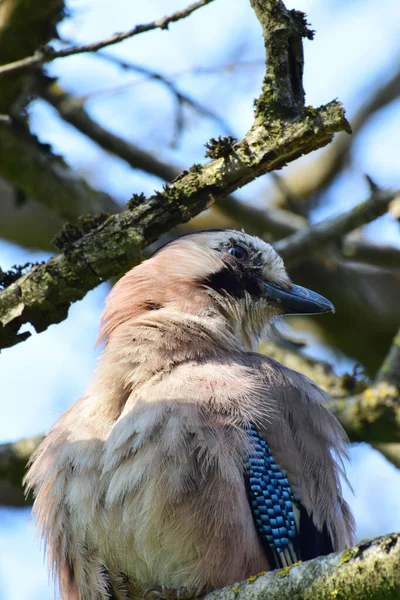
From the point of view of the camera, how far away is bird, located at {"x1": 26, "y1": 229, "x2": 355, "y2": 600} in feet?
15.1

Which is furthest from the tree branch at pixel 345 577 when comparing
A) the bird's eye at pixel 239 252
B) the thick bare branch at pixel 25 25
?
the thick bare branch at pixel 25 25

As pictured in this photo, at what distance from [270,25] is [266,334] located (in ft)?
8.89

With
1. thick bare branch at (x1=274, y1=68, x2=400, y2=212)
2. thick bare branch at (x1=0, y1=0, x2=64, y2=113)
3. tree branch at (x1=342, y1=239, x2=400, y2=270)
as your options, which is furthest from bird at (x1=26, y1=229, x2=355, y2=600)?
thick bare branch at (x1=274, y1=68, x2=400, y2=212)

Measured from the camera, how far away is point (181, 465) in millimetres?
4652

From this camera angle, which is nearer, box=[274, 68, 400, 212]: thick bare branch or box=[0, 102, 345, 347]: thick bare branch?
box=[0, 102, 345, 347]: thick bare branch

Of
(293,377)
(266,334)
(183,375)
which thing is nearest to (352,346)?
(266,334)

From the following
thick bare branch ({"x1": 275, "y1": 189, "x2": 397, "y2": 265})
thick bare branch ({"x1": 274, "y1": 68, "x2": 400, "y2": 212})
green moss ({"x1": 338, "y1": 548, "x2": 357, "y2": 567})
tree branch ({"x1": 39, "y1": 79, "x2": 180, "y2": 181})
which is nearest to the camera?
green moss ({"x1": 338, "y1": 548, "x2": 357, "y2": 567})

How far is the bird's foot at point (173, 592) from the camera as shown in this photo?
4477mm

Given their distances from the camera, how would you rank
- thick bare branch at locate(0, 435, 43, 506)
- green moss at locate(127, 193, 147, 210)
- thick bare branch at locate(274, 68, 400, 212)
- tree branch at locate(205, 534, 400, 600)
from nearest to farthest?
tree branch at locate(205, 534, 400, 600) → green moss at locate(127, 193, 147, 210) → thick bare branch at locate(0, 435, 43, 506) → thick bare branch at locate(274, 68, 400, 212)

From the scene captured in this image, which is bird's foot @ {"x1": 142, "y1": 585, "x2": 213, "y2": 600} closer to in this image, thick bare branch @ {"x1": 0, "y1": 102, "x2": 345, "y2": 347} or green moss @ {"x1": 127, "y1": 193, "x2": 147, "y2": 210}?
thick bare branch @ {"x1": 0, "y1": 102, "x2": 345, "y2": 347}

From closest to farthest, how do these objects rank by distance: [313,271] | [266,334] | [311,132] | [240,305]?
1. [311,132]
2. [240,305]
3. [266,334]
4. [313,271]

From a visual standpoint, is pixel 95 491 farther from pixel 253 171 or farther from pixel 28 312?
pixel 253 171

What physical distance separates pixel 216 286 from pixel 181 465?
192 centimetres

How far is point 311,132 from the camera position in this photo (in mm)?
4703
